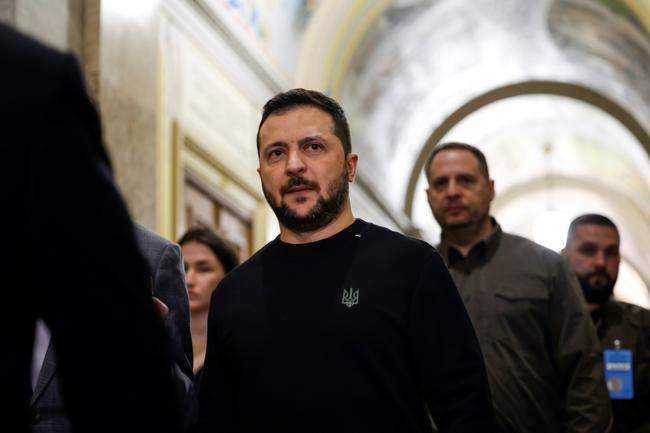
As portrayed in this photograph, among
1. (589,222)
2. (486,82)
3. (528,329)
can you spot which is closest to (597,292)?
(589,222)

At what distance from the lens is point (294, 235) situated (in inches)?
122

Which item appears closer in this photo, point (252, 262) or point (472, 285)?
point (252, 262)

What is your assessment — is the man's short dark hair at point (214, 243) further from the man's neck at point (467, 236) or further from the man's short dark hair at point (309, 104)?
the man's short dark hair at point (309, 104)

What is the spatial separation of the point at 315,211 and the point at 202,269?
1919mm

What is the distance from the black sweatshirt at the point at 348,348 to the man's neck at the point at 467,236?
1628 mm

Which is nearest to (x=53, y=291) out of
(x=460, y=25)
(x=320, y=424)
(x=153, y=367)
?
(x=153, y=367)

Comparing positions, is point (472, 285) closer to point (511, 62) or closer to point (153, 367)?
point (153, 367)

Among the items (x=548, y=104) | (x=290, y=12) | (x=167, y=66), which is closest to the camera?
(x=167, y=66)

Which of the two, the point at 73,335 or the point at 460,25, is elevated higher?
the point at 460,25

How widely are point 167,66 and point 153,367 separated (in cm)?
798

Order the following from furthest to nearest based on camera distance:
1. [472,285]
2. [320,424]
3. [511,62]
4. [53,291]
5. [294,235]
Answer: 1. [511,62]
2. [472,285]
3. [294,235]
4. [320,424]
5. [53,291]

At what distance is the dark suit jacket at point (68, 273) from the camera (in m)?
1.43

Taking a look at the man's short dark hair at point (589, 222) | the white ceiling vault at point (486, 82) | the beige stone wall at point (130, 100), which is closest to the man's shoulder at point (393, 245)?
the man's short dark hair at point (589, 222)

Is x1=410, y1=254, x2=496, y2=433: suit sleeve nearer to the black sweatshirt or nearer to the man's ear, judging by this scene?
the black sweatshirt
